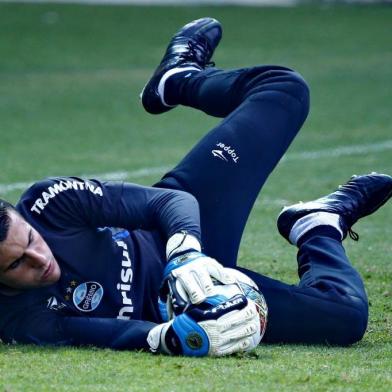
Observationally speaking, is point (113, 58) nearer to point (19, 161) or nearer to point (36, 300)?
point (19, 161)

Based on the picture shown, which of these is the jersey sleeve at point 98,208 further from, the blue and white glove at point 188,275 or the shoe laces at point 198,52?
the shoe laces at point 198,52

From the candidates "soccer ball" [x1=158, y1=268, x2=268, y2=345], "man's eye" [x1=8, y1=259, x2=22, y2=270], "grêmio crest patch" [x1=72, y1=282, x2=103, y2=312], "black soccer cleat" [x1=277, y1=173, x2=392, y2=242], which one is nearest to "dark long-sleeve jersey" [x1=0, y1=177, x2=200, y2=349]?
"grêmio crest patch" [x1=72, y1=282, x2=103, y2=312]

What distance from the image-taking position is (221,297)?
15.7 feet

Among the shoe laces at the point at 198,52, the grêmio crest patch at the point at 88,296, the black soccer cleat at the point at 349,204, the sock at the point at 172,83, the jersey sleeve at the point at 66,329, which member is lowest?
the jersey sleeve at the point at 66,329

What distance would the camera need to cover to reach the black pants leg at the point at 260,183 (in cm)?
529

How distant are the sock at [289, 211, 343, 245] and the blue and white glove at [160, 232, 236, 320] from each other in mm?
1001

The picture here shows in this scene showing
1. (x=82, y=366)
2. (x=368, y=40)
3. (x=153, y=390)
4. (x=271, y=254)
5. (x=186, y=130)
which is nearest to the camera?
(x=153, y=390)

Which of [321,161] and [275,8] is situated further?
[275,8]

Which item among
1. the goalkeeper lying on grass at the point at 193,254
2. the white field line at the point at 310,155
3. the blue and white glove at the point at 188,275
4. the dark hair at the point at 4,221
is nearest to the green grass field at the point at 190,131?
the white field line at the point at 310,155

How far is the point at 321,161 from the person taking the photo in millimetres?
11344

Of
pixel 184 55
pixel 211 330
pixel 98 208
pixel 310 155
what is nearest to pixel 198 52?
pixel 184 55

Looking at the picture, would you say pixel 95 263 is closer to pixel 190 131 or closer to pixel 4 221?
pixel 4 221

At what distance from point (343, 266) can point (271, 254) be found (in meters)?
2.16

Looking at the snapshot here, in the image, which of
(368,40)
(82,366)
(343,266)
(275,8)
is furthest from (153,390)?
(275,8)
